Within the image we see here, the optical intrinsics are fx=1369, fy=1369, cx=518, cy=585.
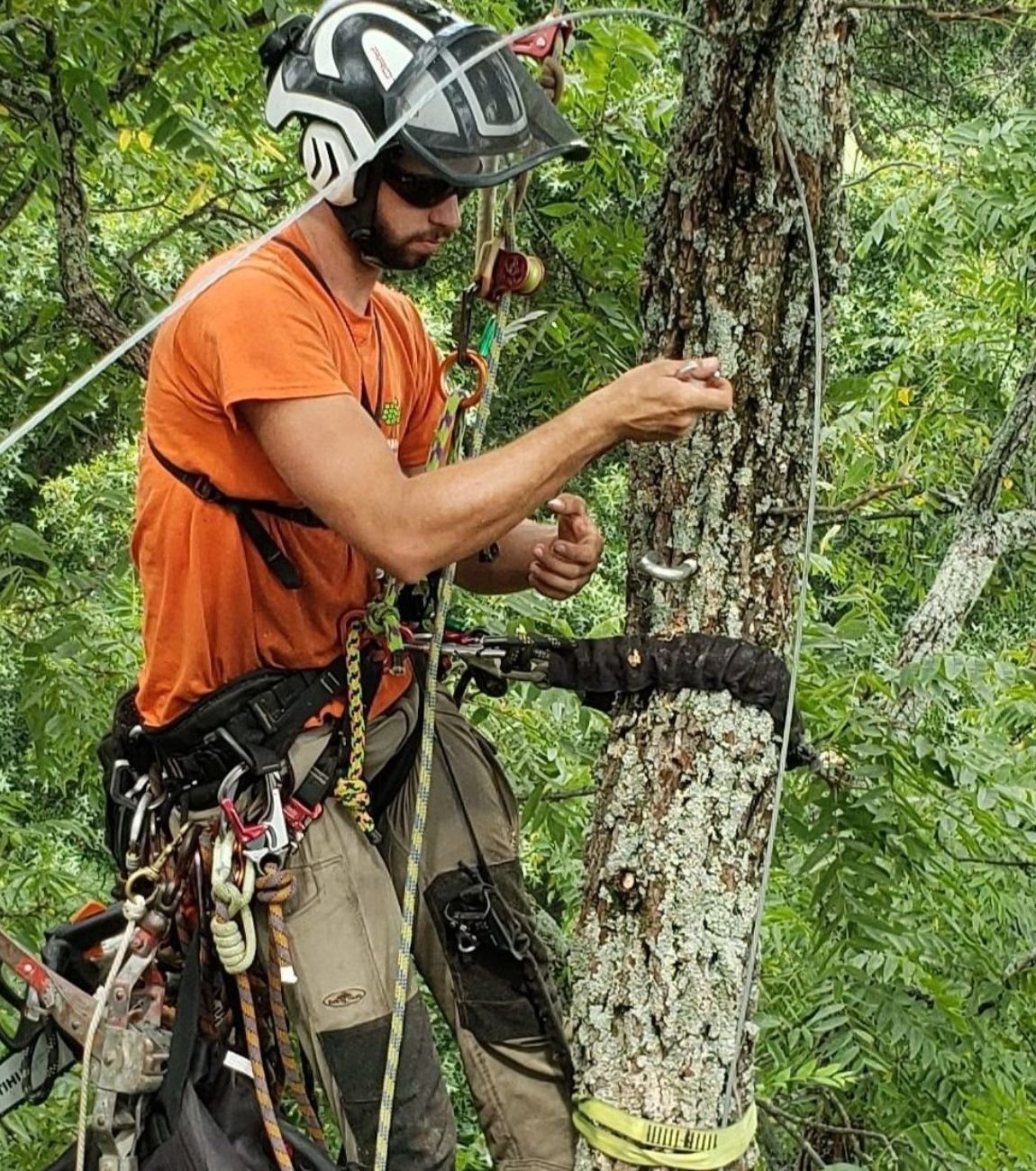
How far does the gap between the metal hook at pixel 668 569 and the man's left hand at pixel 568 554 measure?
0.25 meters

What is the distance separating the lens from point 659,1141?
1835 mm

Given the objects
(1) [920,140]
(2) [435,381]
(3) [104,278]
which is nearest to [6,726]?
(3) [104,278]

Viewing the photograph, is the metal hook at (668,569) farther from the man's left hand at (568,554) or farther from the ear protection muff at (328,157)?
the ear protection muff at (328,157)

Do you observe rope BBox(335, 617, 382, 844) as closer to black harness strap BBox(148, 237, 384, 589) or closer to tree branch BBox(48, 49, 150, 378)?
black harness strap BBox(148, 237, 384, 589)

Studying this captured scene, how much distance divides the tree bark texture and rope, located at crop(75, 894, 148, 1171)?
2.15 ft

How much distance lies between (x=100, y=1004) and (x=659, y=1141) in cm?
79

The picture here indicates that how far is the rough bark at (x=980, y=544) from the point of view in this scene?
118 inches

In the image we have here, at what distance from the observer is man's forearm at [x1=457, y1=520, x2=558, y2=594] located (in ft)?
7.54

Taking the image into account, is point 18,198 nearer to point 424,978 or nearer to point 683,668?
point 424,978

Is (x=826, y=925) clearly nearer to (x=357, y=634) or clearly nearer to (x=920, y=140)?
(x=357, y=634)

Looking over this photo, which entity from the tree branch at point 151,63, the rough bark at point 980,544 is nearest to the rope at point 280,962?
the rough bark at point 980,544

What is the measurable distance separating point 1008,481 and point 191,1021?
2.61 metres

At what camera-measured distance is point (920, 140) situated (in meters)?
6.72

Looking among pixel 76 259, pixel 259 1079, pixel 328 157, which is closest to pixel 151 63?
pixel 76 259
